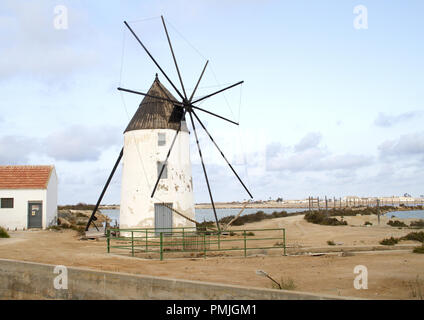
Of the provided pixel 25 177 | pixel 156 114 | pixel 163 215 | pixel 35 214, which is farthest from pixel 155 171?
pixel 25 177

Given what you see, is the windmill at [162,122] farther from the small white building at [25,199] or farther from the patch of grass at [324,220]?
the patch of grass at [324,220]

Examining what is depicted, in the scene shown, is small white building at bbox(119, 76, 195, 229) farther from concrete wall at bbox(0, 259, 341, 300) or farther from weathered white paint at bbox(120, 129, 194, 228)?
concrete wall at bbox(0, 259, 341, 300)

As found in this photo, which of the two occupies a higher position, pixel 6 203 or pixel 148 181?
pixel 148 181

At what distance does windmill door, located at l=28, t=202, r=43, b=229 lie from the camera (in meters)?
31.2

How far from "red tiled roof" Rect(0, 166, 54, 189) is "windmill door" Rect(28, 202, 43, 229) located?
1254 mm

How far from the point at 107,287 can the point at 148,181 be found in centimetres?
1399

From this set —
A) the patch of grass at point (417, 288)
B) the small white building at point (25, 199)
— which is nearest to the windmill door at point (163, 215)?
the small white building at point (25, 199)

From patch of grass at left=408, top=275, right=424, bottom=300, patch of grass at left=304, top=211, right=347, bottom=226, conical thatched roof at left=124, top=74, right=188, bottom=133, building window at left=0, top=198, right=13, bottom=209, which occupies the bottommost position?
patch of grass at left=304, top=211, right=347, bottom=226

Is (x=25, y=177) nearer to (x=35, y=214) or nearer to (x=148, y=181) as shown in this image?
(x=35, y=214)

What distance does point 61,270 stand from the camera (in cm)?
1245

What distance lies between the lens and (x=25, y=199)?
1220 inches

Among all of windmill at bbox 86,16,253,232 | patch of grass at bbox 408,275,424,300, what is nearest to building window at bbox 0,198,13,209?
windmill at bbox 86,16,253,232
